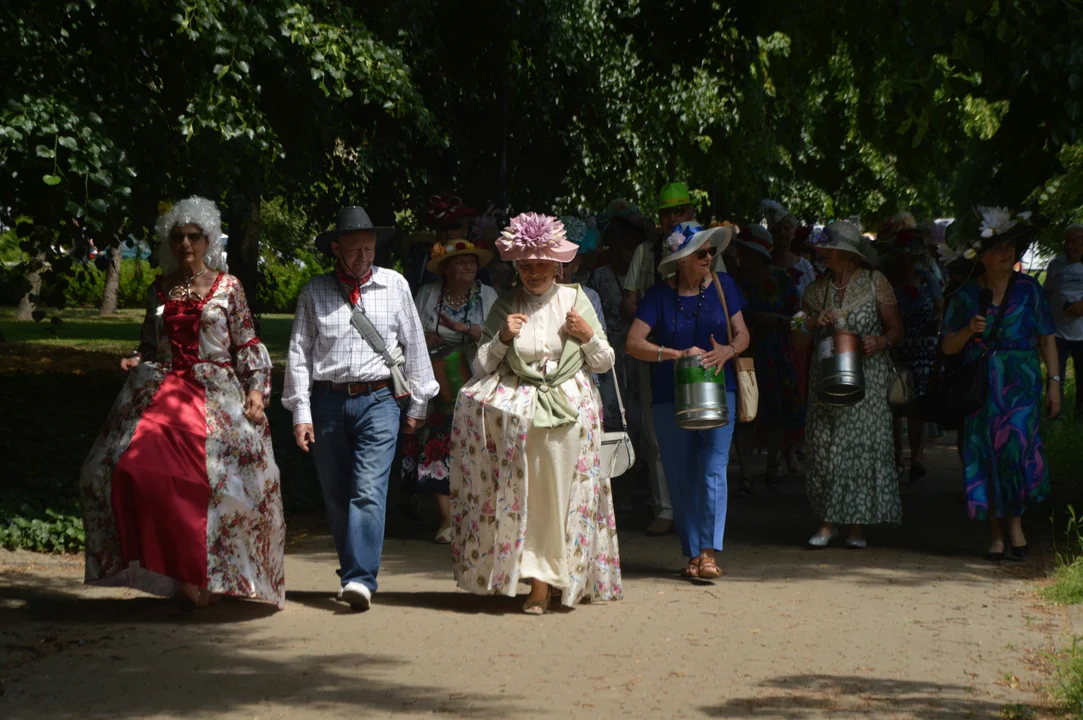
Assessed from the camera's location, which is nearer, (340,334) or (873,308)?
(340,334)

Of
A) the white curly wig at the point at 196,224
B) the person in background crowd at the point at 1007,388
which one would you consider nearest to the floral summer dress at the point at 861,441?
the person in background crowd at the point at 1007,388

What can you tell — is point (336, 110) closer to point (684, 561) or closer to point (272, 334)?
point (684, 561)

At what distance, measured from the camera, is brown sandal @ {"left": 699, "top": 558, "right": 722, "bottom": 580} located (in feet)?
28.7

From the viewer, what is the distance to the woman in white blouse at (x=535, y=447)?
784 centimetres

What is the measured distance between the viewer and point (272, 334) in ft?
102

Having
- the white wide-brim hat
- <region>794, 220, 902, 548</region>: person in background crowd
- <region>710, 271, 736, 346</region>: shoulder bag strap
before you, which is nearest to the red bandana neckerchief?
the white wide-brim hat

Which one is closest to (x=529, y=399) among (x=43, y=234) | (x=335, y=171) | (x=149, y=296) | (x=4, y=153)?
(x=149, y=296)

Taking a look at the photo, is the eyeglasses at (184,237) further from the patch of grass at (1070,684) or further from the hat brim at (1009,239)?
the hat brim at (1009,239)

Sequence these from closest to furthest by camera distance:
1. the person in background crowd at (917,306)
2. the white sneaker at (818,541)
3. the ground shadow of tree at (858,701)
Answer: the ground shadow of tree at (858,701) < the white sneaker at (818,541) < the person in background crowd at (917,306)

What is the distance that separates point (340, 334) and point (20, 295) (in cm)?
388

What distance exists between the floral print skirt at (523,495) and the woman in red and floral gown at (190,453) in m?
0.95

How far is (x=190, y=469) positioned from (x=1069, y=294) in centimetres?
1003

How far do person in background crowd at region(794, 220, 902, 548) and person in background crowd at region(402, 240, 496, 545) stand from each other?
6.70ft

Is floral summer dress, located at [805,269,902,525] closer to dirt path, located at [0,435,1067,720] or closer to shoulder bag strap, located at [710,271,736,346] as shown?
dirt path, located at [0,435,1067,720]
